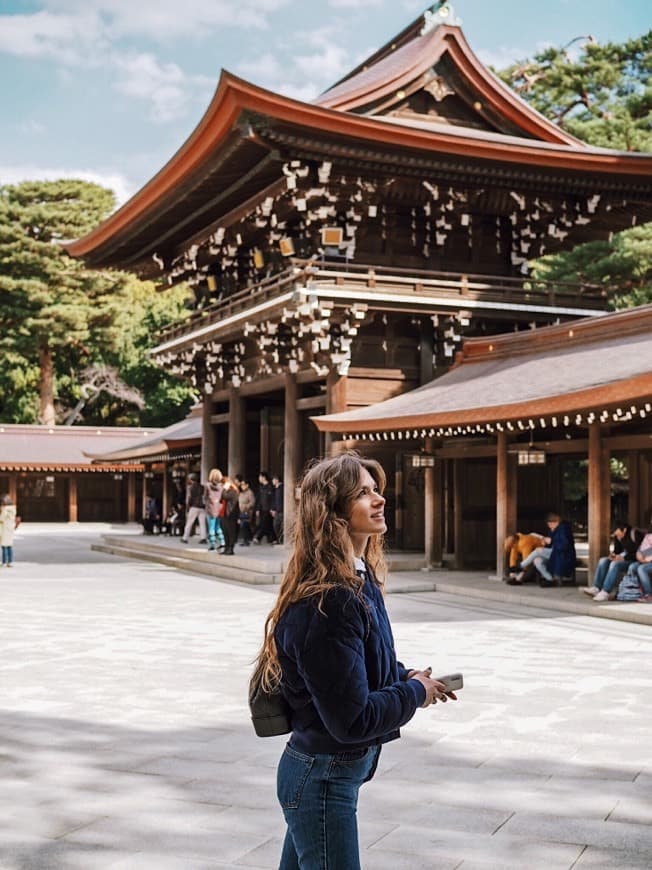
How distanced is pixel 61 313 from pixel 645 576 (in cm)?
4216

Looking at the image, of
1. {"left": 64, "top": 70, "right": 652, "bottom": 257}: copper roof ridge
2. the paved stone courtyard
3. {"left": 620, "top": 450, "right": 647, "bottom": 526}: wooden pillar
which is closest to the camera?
the paved stone courtyard

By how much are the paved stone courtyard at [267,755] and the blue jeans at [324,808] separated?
1861 mm

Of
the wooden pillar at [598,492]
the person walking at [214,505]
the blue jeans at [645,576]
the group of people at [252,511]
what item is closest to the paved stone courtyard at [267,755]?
the blue jeans at [645,576]

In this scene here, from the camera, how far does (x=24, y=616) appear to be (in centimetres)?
1362

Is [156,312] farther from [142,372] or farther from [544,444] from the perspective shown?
[544,444]

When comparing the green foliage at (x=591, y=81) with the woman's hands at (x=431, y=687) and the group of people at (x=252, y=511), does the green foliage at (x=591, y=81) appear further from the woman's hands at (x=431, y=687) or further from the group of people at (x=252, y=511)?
the woman's hands at (x=431, y=687)

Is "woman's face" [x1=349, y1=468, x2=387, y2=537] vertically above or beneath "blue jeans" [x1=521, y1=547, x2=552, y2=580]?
above

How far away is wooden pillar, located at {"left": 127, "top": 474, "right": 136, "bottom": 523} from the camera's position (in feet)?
152

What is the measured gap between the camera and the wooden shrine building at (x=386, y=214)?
2097 centimetres

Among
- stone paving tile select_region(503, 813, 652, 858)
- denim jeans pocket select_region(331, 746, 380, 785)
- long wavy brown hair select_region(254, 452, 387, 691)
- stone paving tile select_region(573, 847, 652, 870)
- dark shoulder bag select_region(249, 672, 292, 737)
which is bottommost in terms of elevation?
stone paving tile select_region(503, 813, 652, 858)

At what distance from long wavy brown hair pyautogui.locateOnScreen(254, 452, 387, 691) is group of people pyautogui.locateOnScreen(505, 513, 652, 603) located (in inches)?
460

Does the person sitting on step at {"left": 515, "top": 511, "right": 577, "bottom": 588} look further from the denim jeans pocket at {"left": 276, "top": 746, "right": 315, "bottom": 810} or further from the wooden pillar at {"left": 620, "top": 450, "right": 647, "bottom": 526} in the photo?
the denim jeans pocket at {"left": 276, "top": 746, "right": 315, "bottom": 810}

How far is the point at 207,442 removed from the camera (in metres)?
29.4

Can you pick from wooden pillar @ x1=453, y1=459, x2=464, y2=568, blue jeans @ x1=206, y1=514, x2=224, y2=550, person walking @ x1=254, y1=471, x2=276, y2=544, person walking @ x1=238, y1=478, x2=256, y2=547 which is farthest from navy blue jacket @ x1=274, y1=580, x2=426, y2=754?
person walking @ x1=238, y1=478, x2=256, y2=547
